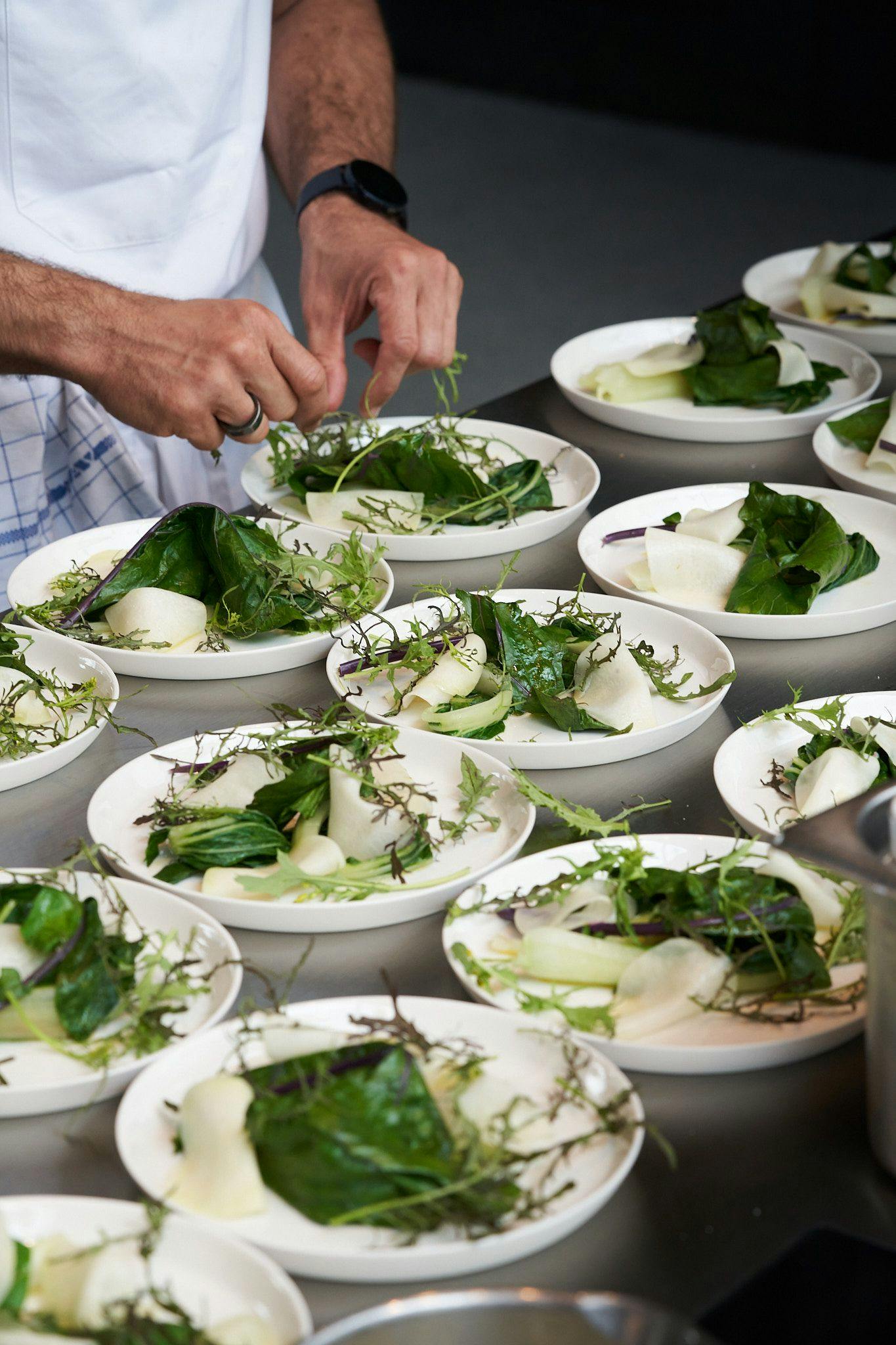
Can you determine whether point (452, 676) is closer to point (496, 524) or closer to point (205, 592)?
point (205, 592)

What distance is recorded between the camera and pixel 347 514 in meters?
1.75

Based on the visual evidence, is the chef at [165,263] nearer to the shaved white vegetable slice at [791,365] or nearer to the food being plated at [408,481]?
the food being plated at [408,481]

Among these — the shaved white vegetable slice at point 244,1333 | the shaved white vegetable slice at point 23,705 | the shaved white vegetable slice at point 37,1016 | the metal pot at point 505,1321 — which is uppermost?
the metal pot at point 505,1321

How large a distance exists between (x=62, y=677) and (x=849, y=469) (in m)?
1.13

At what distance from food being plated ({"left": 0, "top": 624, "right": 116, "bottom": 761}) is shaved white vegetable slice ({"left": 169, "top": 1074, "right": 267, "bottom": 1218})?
584 mm

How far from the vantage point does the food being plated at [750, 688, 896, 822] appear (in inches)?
47.1

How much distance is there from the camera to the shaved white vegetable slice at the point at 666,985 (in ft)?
3.14

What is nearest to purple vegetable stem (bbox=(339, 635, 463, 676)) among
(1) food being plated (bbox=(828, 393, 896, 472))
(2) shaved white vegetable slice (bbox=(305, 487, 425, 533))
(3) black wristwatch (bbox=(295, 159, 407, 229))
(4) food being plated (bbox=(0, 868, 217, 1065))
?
(2) shaved white vegetable slice (bbox=(305, 487, 425, 533))

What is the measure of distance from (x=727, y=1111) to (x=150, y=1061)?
39 centimetres

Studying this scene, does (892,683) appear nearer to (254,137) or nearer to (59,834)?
(59,834)

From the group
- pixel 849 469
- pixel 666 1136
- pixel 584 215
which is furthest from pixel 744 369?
pixel 584 215

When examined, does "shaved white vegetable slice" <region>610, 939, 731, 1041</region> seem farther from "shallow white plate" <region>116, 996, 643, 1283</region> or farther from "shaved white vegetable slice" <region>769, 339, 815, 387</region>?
"shaved white vegetable slice" <region>769, 339, 815, 387</region>

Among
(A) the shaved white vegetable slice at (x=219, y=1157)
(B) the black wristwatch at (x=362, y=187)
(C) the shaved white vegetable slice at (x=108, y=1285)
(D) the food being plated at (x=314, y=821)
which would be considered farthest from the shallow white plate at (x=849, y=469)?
(C) the shaved white vegetable slice at (x=108, y=1285)

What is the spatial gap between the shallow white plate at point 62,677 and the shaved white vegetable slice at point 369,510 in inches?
17.2
